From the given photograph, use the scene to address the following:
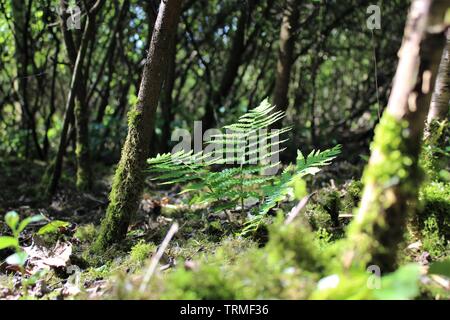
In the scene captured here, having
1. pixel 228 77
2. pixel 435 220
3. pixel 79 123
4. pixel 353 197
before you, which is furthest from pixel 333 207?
pixel 228 77

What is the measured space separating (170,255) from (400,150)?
1.62 meters

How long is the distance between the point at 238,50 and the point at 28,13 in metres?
2.82

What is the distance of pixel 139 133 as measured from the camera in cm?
319

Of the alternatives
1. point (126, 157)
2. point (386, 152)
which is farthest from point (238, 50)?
point (386, 152)

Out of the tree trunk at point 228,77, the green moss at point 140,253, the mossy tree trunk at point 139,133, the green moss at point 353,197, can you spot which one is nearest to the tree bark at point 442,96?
the green moss at point 353,197

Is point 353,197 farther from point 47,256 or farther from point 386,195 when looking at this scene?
point 47,256

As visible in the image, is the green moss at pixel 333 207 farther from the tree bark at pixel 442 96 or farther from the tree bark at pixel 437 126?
the tree bark at pixel 442 96

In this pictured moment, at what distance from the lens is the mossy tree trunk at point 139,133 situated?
3.12 meters

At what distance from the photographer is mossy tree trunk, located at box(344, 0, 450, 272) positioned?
5.99 feet

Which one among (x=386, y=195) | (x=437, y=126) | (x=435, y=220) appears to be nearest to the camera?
(x=386, y=195)

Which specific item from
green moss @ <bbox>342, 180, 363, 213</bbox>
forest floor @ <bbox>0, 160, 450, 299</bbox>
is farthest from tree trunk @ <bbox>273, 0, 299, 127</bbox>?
green moss @ <bbox>342, 180, 363, 213</bbox>

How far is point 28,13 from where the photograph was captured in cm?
593

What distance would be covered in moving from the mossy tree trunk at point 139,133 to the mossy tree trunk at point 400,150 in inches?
66.3
